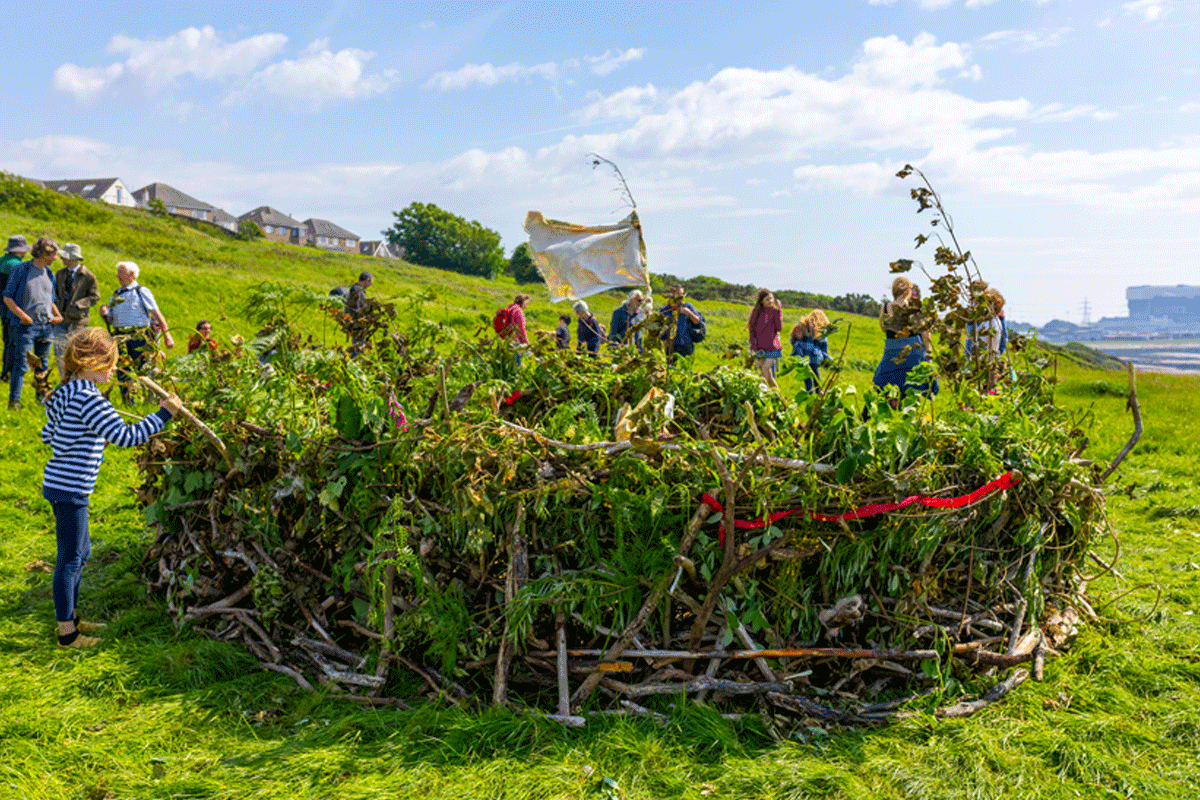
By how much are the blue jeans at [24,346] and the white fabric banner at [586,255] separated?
7.85 m

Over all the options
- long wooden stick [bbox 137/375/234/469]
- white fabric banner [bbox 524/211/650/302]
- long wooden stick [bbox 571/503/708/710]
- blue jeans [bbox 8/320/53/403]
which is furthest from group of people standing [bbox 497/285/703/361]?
blue jeans [bbox 8/320/53/403]

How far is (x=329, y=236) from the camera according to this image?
122m

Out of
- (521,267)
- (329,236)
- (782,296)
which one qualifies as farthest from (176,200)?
(782,296)

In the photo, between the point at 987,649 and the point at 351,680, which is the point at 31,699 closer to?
the point at 351,680

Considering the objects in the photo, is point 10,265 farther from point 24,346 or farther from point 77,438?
point 77,438

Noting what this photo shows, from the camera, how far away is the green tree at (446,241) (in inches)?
3686

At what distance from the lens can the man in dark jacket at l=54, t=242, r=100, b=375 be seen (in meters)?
10.4

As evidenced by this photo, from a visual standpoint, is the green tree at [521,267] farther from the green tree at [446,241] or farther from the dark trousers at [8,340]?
the dark trousers at [8,340]

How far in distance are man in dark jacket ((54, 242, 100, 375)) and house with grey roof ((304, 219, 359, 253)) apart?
112870 millimetres

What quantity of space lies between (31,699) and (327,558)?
1.62 metres

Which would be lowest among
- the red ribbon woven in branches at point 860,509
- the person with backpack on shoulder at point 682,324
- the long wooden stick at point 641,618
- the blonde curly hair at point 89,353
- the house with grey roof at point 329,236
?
the long wooden stick at point 641,618

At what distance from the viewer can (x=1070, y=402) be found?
16.6m

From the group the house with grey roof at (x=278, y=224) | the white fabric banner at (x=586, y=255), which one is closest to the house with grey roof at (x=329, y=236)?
the house with grey roof at (x=278, y=224)

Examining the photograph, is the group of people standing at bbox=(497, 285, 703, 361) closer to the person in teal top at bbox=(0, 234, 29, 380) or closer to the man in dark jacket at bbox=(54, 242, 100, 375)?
the man in dark jacket at bbox=(54, 242, 100, 375)
